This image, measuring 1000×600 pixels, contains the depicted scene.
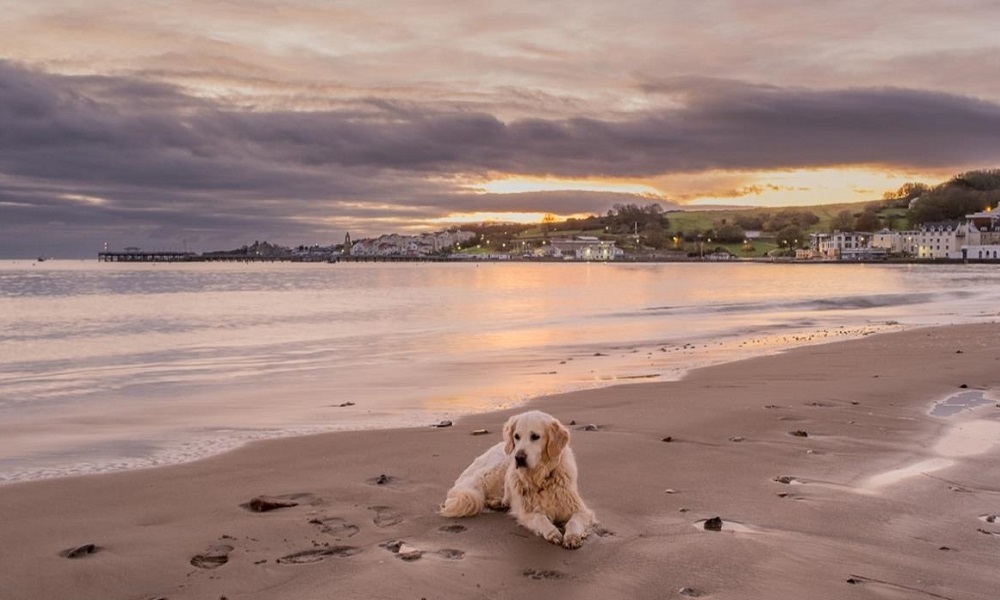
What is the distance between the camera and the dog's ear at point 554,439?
5961 millimetres

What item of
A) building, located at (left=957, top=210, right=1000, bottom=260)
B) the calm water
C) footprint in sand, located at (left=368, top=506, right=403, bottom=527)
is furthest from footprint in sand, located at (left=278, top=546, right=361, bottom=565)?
building, located at (left=957, top=210, right=1000, bottom=260)

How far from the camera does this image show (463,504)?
6.16 metres

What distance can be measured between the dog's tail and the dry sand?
11 cm

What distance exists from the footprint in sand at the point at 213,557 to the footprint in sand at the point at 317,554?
360mm

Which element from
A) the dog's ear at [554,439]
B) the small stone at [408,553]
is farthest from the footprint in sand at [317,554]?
the dog's ear at [554,439]

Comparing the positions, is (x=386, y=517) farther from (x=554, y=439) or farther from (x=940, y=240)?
(x=940, y=240)

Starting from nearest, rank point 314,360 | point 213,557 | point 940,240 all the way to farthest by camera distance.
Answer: point 213,557, point 314,360, point 940,240

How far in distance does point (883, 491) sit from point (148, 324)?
3060cm

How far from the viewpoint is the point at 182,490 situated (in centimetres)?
692

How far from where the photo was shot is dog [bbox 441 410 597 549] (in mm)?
5910

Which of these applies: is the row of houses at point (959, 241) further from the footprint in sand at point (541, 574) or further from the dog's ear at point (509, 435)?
the footprint in sand at point (541, 574)

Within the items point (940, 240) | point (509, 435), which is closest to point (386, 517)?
point (509, 435)

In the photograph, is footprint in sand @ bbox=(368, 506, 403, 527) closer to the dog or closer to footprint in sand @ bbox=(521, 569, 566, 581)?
the dog

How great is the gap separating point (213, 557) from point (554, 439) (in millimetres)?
2334
